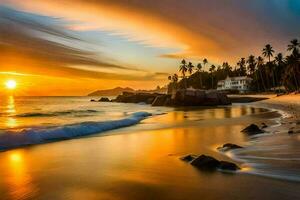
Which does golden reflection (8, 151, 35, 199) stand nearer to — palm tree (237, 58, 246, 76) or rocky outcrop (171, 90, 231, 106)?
rocky outcrop (171, 90, 231, 106)

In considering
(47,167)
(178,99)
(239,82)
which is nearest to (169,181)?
(47,167)

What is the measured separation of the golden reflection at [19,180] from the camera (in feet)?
25.7

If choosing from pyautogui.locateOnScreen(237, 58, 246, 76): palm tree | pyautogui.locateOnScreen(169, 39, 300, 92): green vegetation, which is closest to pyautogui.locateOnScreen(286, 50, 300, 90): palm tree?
pyautogui.locateOnScreen(169, 39, 300, 92): green vegetation

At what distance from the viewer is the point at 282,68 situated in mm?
105125

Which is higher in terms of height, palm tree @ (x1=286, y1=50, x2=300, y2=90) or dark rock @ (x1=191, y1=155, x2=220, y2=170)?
palm tree @ (x1=286, y1=50, x2=300, y2=90)

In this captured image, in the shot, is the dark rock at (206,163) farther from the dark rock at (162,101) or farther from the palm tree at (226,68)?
the palm tree at (226,68)

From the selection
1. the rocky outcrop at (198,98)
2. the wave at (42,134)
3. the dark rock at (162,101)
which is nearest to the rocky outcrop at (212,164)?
the wave at (42,134)

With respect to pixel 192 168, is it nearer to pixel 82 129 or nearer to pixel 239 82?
Result: pixel 82 129

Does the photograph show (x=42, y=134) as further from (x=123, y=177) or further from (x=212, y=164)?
(x=212, y=164)

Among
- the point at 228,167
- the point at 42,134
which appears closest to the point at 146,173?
the point at 228,167

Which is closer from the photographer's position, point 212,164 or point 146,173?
point 146,173

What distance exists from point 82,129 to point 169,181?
14.0 m

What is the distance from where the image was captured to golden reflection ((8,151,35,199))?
7.85 meters

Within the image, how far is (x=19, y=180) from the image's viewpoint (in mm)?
9148
